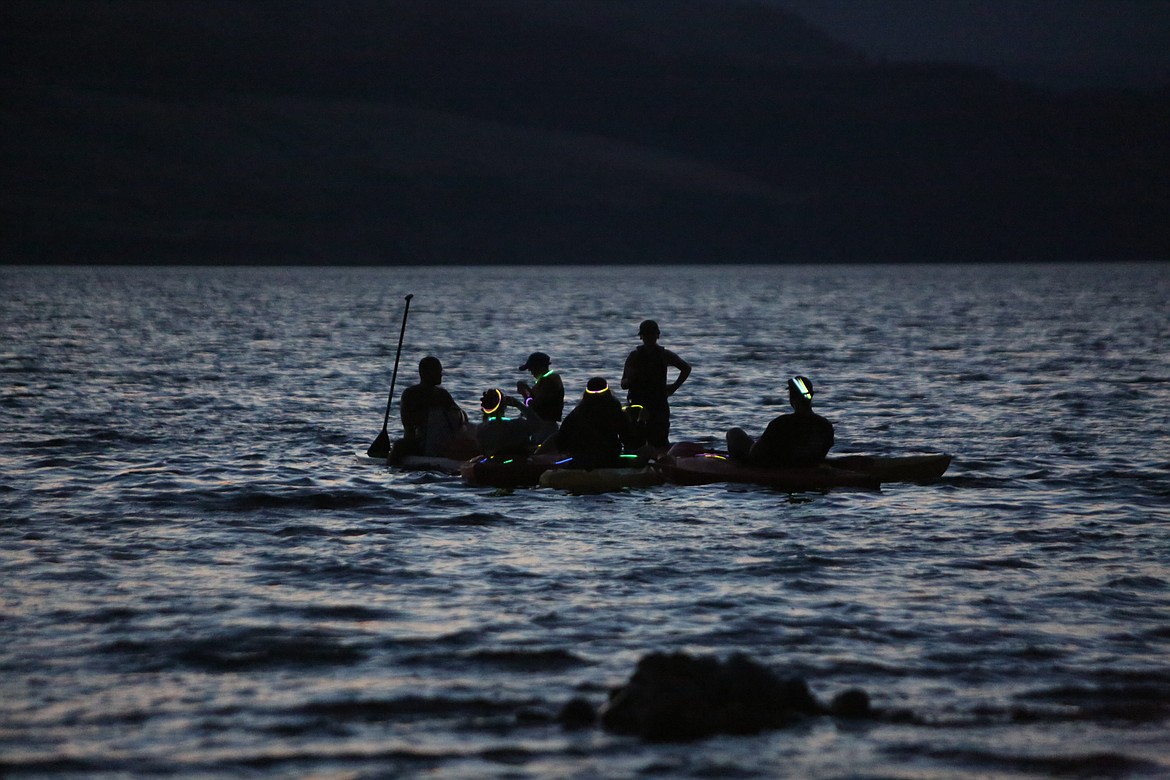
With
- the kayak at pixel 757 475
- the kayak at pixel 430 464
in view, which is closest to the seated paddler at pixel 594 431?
the kayak at pixel 757 475

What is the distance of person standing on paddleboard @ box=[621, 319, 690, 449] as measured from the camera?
1867 centimetres

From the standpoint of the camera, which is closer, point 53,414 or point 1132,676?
point 1132,676

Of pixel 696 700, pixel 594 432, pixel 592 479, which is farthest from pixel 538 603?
→ pixel 594 432

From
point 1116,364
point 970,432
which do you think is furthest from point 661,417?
point 1116,364

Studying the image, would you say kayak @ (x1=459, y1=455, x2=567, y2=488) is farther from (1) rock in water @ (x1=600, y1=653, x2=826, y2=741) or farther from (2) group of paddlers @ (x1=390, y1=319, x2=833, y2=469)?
(1) rock in water @ (x1=600, y1=653, x2=826, y2=741)

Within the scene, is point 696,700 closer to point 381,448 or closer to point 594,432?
point 594,432

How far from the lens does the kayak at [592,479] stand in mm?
17234

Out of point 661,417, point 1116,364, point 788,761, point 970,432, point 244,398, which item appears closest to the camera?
point 788,761

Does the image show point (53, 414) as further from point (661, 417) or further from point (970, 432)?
point (970, 432)

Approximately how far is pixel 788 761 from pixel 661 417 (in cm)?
1158

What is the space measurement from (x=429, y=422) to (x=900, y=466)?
259 inches

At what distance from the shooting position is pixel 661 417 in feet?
62.6

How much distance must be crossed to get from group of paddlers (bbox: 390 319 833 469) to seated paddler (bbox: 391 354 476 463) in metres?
0.01

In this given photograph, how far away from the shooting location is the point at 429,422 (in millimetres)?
19297
